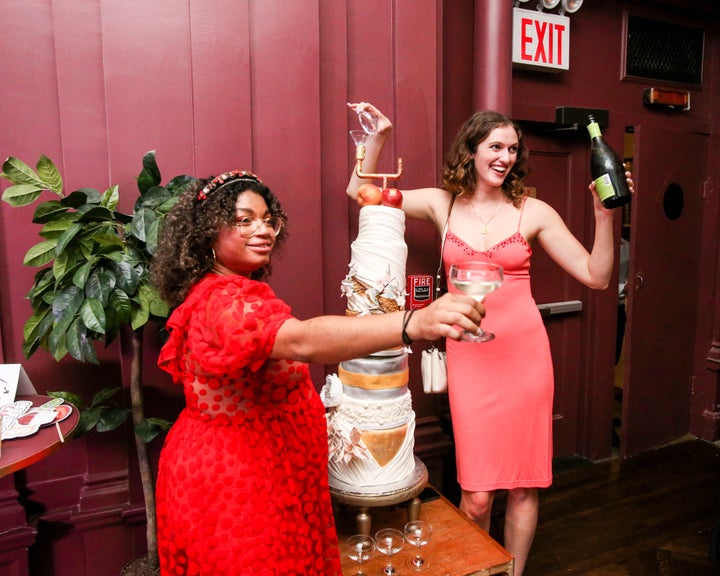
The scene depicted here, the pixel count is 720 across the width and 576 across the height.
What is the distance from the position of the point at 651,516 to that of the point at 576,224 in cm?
156

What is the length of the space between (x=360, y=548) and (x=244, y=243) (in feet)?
3.59

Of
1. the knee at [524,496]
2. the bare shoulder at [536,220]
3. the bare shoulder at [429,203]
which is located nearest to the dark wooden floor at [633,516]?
the knee at [524,496]

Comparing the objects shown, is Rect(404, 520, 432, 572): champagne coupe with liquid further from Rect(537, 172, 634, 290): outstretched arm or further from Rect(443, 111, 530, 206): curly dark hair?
Rect(443, 111, 530, 206): curly dark hair

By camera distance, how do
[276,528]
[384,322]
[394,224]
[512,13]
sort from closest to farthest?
1. [384,322]
2. [276,528]
3. [394,224]
4. [512,13]

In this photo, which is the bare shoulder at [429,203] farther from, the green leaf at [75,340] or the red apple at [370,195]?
the green leaf at [75,340]

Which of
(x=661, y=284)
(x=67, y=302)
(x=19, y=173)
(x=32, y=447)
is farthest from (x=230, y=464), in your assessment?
(x=661, y=284)

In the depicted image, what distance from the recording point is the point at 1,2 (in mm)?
1770

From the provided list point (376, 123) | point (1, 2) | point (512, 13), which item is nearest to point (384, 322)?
point (376, 123)

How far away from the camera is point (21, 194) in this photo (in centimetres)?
157

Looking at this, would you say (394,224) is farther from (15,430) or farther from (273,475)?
(15,430)

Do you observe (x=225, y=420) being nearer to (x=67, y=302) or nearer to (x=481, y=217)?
(x=67, y=302)

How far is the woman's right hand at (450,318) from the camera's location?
923mm

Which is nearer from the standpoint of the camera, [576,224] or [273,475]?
[273,475]

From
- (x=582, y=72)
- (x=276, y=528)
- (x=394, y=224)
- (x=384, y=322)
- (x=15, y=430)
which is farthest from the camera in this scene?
(x=582, y=72)
